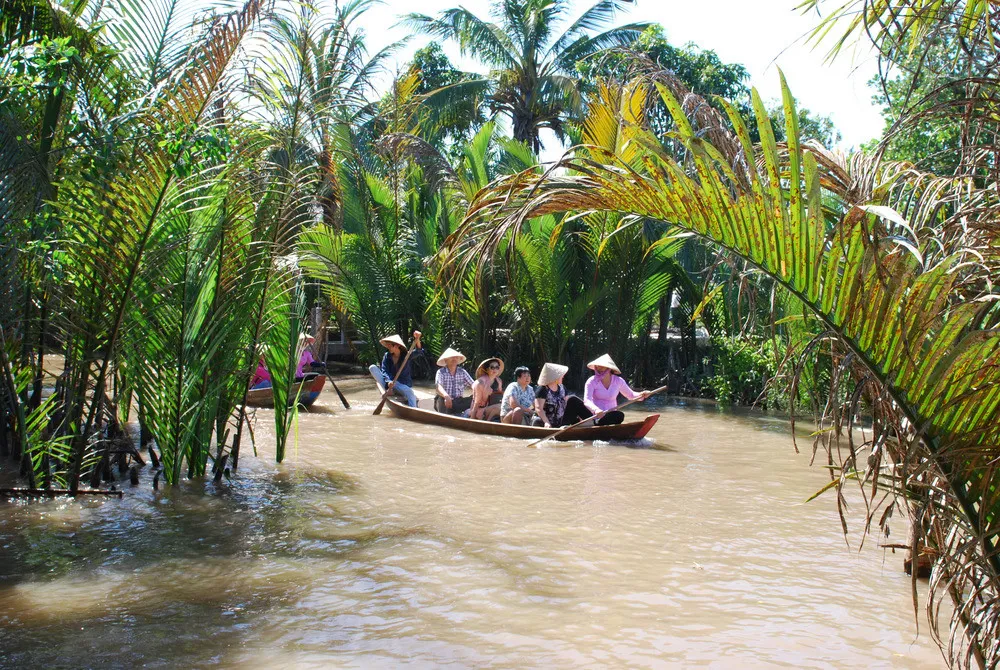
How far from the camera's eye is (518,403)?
12266 mm

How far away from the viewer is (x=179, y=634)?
4.70 m

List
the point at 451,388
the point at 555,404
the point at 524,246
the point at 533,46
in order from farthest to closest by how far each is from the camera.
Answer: the point at 533,46 < the point at 524,246 < the point at 451,388 < the point at 555,404

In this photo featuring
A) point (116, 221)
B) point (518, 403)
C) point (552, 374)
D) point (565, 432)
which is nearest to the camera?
point (116, 221)

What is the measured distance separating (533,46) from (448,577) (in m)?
22.5

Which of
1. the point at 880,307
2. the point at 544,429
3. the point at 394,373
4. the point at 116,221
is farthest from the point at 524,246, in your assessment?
the point at 880,307

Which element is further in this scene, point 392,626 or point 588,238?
point 588,238

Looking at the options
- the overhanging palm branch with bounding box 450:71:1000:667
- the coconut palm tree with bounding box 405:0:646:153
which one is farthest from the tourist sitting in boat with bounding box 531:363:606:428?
the coconut palm tree with bounding box 405:0:646:153

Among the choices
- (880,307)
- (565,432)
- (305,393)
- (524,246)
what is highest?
(524,246)

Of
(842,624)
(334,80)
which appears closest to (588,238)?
(334,80)

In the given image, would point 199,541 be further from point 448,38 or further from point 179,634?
point 448,38

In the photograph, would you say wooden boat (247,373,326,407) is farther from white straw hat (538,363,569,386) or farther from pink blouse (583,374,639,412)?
pink blouse (583,374,639,412)

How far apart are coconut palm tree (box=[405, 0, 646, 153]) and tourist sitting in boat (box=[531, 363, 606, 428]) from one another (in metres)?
15.4

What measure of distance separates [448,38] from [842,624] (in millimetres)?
24666

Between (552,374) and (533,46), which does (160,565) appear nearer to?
(552,374)
